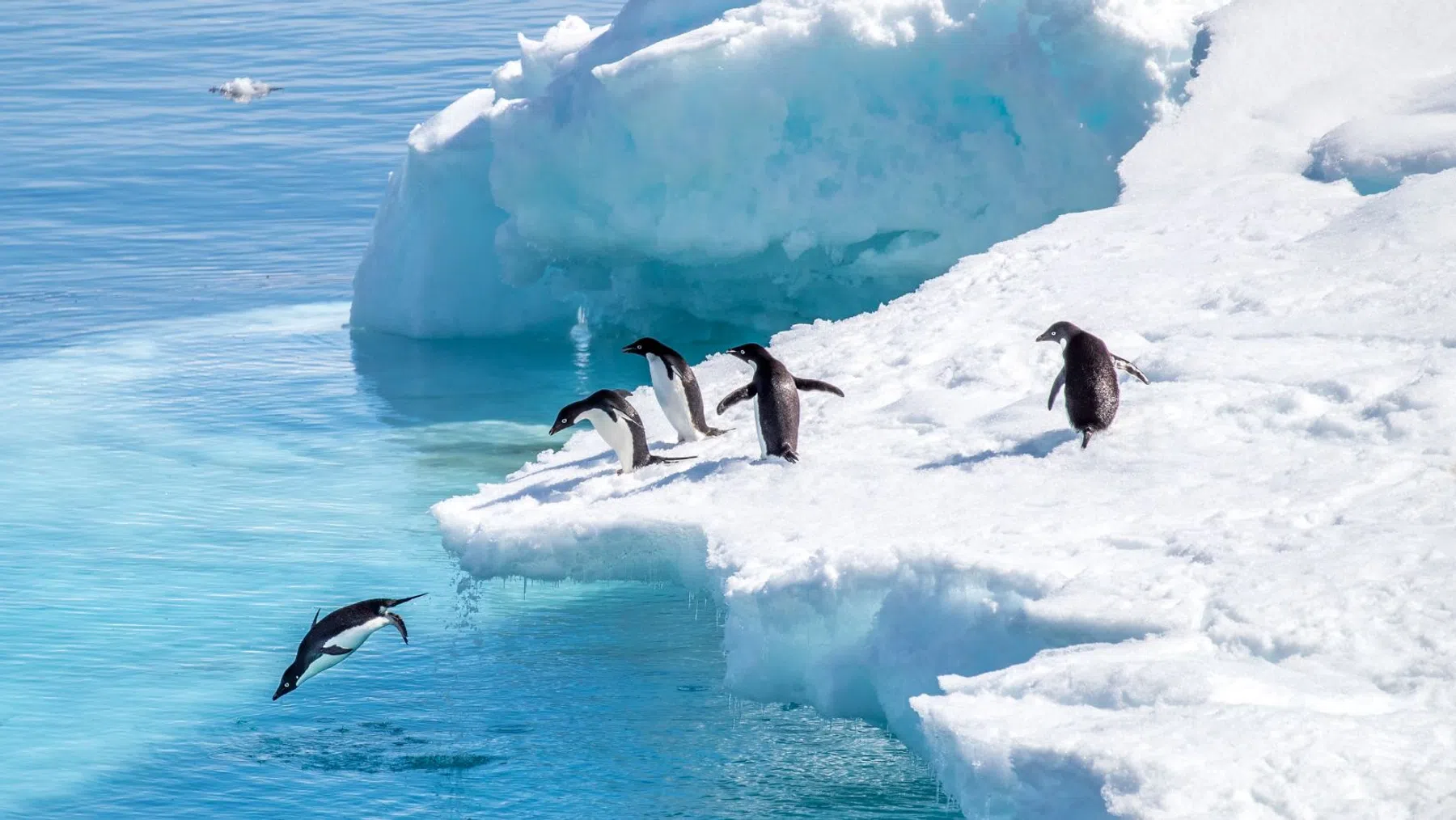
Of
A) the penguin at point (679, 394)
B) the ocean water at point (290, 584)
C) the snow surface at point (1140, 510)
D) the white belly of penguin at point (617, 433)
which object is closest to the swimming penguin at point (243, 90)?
the ocean water at point (290, 584)

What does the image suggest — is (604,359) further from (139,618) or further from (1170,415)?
(1170,415)

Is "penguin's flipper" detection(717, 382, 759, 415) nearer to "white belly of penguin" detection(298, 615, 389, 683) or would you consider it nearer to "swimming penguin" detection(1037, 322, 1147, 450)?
"swimming penguin" detection(1037, 322, 1147, 450)

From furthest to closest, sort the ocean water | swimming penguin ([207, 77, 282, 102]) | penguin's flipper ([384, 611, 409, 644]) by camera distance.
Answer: swimming penguin ([207, 77, 282, 102]) → penguin's flipper ([384, 611, 409, 644]) → the ocean water

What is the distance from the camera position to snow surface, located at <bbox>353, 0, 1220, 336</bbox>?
492 inches

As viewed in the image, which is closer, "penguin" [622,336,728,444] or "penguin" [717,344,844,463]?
"penguin" [717,344,844,463]

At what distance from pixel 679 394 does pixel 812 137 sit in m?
4.79

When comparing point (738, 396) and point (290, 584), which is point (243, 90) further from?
point (738, 396)

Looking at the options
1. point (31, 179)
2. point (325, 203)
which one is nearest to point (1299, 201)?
point (325, 203)

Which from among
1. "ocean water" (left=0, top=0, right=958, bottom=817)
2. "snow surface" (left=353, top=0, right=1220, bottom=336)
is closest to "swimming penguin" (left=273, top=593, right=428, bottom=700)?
"ocean water" (left=0, top=0, right=958, bottom=817)

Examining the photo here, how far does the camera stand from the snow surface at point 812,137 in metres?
12.5

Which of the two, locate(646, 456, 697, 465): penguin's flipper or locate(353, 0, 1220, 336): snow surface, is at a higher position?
locate(353, 0, 1220, 336): snow surface

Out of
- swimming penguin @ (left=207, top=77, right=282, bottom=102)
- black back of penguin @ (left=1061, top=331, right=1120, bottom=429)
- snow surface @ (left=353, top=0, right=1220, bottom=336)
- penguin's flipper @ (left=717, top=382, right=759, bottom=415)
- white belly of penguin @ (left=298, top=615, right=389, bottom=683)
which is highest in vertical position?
swimming penguin @ (left=207, top=77, right=282, bottom=102)

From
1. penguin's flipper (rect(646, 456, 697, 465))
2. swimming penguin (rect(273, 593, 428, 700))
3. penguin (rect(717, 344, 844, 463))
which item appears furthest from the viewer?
penguin's flipper (rect(646, 456, 697, 465))

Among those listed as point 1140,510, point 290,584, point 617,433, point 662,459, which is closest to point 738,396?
point 662,459
